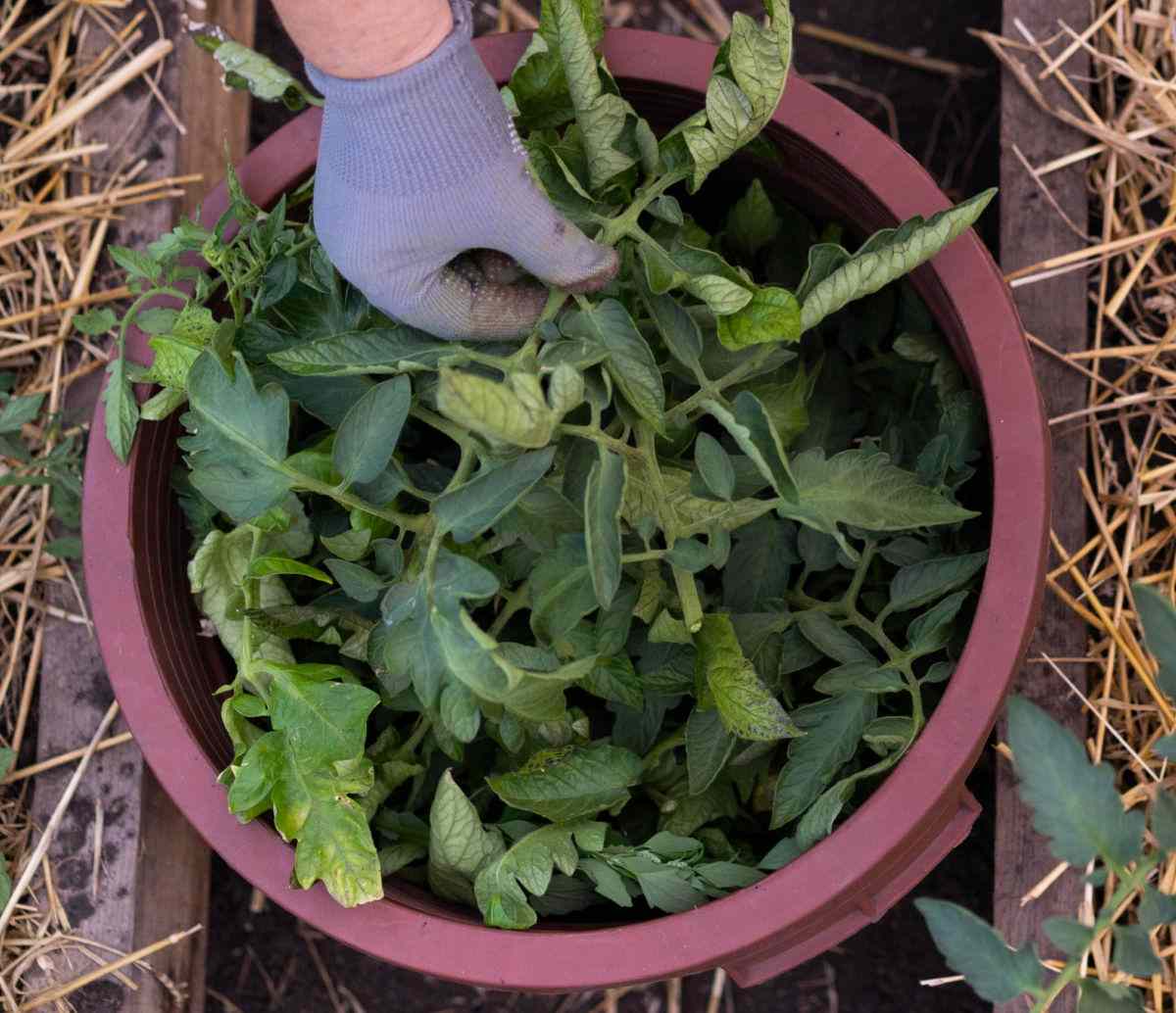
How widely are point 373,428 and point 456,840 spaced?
1.07ft

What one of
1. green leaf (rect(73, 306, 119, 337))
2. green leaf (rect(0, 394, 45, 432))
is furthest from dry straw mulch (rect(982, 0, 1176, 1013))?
green leaf (rect(0, 394, 45, 432))

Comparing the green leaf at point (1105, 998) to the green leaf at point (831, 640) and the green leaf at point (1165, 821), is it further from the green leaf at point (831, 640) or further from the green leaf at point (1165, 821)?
→ the green leaf at point (831, 640)

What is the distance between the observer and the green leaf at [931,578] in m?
0.97

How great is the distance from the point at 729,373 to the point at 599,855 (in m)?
0.39

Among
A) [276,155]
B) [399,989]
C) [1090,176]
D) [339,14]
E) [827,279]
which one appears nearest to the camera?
[339,14]

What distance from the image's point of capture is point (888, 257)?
0.89 metres

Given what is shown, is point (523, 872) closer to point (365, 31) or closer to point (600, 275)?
point (600, 275)

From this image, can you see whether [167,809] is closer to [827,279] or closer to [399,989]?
[399,989]

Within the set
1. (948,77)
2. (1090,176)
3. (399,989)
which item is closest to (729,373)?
(1090,176)

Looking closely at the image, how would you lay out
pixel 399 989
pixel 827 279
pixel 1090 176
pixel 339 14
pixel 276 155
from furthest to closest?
pixel 399 989, pixel 1090 176, pixel 276 155, pixel 827 279, pixel 339 14

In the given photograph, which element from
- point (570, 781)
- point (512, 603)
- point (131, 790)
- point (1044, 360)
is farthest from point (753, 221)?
point (131, 790)

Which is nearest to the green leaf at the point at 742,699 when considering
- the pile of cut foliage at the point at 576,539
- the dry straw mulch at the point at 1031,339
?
the pile of cut foliage at the point at 576,539

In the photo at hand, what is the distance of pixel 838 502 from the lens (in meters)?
0.92

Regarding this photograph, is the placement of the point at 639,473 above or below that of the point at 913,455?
above
